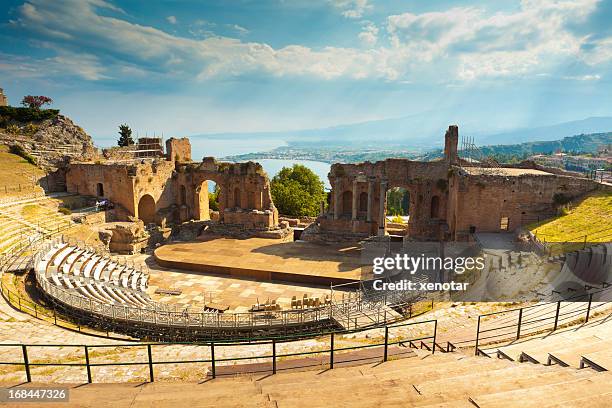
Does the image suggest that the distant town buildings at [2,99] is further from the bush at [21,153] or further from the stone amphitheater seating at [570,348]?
the stone amphitheater seating at [570,348]

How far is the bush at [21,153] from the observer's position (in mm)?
38281

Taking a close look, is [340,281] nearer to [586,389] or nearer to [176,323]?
[176,323]

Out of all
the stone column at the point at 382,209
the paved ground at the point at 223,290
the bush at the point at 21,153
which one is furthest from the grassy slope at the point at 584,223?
the bush at the point at 21,153

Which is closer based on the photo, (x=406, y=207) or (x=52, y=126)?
(x=52, y=126)

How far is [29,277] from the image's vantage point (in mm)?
18188

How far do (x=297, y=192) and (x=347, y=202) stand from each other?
14.6 metres

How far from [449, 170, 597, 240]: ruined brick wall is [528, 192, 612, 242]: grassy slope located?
122 cm

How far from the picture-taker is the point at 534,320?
36.8 ft

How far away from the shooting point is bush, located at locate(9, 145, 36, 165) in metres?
38.3

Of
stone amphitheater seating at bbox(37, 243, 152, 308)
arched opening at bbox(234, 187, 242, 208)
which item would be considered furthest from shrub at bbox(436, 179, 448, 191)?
stone amphitheater seating at bbox(37, 243, 152, 308)

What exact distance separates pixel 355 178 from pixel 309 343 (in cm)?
2017

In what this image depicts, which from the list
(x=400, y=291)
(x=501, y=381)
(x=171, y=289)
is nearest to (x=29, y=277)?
(x=171, y=289)

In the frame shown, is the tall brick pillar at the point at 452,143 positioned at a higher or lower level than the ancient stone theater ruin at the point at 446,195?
higher

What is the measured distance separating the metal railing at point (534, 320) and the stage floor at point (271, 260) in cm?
1069
